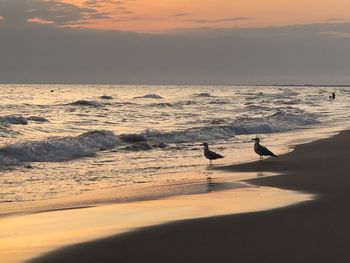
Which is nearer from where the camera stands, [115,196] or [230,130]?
[115,196]

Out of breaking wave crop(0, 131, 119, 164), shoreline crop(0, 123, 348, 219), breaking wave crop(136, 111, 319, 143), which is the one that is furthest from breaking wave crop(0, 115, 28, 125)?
shoreline crop(0, 123, 348, 219)

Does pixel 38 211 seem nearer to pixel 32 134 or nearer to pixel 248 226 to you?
pixel 248 226

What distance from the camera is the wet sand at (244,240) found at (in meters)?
5.93

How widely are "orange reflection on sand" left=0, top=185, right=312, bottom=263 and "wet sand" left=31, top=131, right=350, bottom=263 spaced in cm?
33

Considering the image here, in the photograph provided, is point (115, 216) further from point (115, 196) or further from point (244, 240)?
point (244, 240)

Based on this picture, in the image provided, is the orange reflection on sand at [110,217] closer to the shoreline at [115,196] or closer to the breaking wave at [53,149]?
the shoreline at [115,196]

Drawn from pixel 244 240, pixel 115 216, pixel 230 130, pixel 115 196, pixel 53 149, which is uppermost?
pixel 244 240

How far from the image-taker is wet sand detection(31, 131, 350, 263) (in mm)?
5926

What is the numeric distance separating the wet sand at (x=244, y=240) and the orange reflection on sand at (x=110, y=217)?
328 mm

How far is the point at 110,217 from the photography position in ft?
26.8

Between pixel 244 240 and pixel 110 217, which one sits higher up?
pixel 244 240

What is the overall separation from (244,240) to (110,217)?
2.32m

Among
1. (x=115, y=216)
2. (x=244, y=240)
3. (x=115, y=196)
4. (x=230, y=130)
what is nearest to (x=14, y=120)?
(x=230, y=130)

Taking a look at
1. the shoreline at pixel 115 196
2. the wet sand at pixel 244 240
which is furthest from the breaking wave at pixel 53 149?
the wet sand at pixel 244 240
